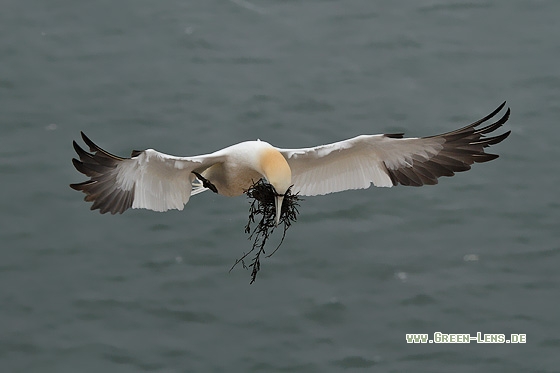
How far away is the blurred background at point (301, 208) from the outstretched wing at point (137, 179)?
443 inches

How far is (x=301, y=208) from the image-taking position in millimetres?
23125

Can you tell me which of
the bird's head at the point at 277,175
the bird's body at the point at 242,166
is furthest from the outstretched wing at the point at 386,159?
the bird's head at the point at 277,175

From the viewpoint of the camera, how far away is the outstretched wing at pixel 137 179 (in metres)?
11.2

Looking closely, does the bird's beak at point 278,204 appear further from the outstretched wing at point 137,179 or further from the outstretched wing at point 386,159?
the outstretched wing at point 386,159

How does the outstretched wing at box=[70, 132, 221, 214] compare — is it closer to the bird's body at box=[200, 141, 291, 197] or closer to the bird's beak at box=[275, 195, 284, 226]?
the bird's body at box=[200, 141, 291, 197]

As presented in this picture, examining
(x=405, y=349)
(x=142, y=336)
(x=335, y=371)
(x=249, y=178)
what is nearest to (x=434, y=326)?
(x=405, y=349)

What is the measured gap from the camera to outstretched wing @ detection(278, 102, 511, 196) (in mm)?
11812

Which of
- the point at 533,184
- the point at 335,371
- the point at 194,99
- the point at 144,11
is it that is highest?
the point at 144,11

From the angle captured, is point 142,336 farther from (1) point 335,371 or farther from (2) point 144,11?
(2) point 144,11

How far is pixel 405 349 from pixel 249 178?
12.2m

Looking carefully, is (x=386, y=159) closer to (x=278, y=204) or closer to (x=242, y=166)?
(x=242, y=166)

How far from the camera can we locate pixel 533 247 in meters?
23.3

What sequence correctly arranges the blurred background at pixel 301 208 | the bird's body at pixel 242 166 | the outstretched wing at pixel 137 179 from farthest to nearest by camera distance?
1. the blurred background at pixel 301 208
2. the outstretched wing at pixel 137 179
3. the bird's body at pixel 242 166

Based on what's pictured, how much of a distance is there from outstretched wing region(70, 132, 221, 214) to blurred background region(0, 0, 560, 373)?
443 inches
